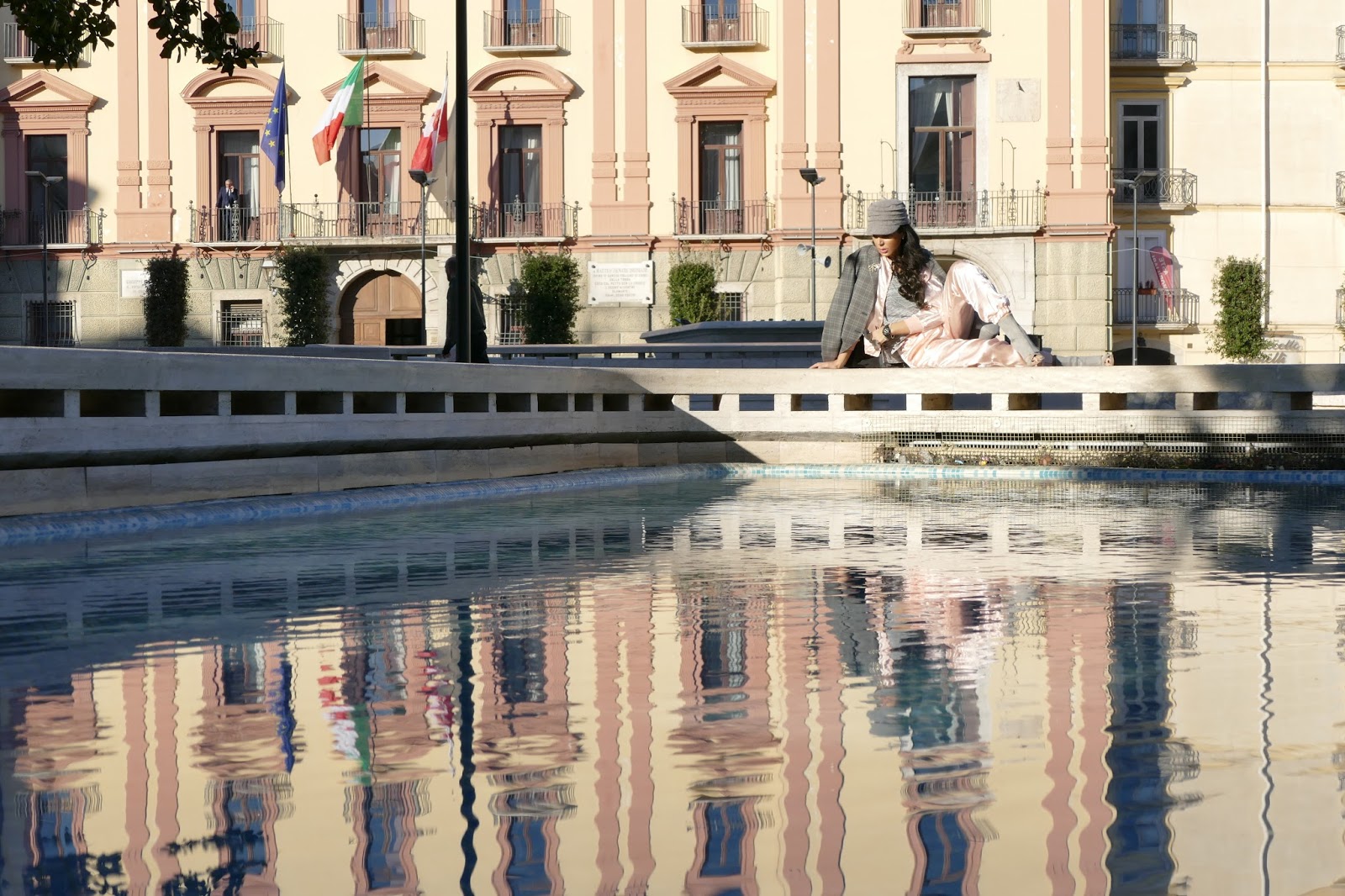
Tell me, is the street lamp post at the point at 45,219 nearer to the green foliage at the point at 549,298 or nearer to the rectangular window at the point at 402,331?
the rectangular window at the point at 402,331

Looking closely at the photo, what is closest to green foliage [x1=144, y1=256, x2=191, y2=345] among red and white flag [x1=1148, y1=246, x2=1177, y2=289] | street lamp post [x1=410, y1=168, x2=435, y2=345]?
street lamp post [x1=410, y1=168, x2=435, y2=345]

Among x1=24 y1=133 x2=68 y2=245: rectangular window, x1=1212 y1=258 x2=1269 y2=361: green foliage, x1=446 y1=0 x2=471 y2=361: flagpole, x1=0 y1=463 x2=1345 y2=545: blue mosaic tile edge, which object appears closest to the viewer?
x1=0 y1=463 x2=1345 y2=545: blue mosaic tile edge

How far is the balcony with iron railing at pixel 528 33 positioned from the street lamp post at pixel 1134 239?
50.0 ft

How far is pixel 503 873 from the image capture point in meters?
3.15

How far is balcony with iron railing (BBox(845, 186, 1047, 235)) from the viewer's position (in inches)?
1697

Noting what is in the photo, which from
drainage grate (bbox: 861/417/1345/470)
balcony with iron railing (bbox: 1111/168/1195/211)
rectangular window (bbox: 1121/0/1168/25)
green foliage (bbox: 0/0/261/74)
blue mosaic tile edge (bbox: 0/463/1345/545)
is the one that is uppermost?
rectangular window (bbox: 1121/0/1168/25)

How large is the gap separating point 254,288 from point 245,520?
35.0 meters

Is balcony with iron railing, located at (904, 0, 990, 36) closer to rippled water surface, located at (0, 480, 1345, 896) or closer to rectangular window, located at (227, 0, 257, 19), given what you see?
rectangular window, located at (227, 0, 257, 19)

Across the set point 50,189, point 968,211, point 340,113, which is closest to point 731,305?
point 968,211

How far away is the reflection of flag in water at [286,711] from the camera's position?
14.0 ft

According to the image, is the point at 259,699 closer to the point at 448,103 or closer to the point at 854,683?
the point at 854,683

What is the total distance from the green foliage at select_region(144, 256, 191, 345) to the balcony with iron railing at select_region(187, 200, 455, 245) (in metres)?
1.05

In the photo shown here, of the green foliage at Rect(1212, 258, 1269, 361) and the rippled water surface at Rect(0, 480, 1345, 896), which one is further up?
the green foliage at Rect(1212, 258, 1269, 361)

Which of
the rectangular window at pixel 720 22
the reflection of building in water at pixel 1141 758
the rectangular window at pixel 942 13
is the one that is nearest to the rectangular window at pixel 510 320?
the rectangular window at pixel 720 22
